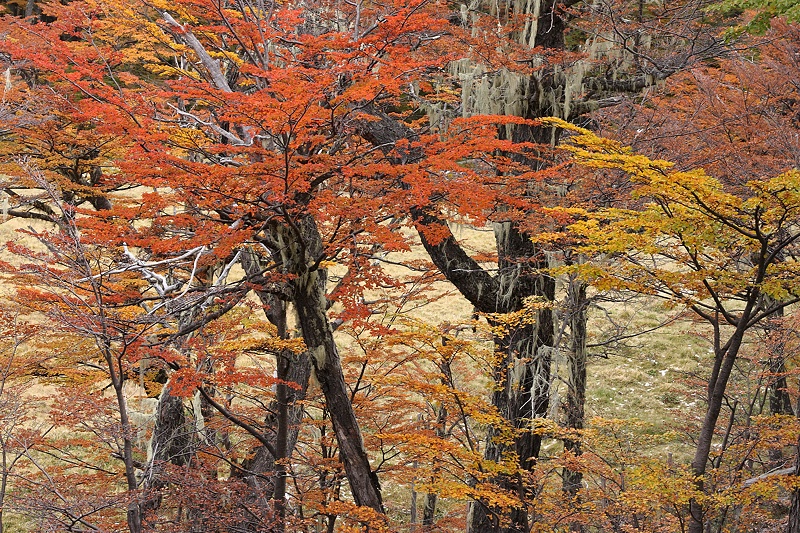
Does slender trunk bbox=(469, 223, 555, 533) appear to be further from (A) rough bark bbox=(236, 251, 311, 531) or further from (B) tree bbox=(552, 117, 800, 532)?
(A) rough bark bbox=(236, 251, 311, 531)

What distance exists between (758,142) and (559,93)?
316 cm

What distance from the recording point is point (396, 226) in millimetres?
8836

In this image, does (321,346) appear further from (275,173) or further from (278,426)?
(278,426)

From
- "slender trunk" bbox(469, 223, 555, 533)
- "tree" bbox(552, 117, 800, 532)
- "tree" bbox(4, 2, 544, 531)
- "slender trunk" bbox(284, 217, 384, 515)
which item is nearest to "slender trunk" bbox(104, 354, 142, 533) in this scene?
"tree" bbox(4, 2, 544, 531)

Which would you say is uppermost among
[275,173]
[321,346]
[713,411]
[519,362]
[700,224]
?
[275,173]

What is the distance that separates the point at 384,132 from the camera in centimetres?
859

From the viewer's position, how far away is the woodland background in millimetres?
6199

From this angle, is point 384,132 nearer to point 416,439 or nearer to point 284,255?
point 284,255

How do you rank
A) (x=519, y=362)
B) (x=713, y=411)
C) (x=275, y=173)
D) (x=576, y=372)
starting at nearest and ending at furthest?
(x=275, y=173) → (x=713, y=411) → (x=519, y=362) → (x=576, y=372)

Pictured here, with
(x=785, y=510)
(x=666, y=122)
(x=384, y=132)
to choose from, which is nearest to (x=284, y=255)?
(x=384, y=132)

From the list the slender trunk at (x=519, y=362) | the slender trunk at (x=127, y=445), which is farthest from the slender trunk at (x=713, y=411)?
the slender trunk at (x=127, y=445)

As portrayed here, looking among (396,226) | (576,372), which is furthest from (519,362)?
(576,372)

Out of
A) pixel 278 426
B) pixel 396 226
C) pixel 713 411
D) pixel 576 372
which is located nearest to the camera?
pixel 713 411

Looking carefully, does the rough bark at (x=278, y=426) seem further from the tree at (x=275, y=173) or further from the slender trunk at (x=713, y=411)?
the slender trunk at (x=713, y=411)
